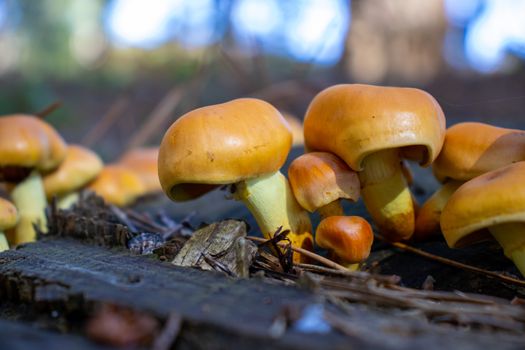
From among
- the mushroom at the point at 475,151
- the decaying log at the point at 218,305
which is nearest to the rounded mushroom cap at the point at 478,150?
the mushroom at the point at 475,151

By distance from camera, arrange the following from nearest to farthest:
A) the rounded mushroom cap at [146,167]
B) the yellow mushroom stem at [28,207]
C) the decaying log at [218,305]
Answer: the decaying log at [218,305] → the yellow mushroom stem at [28,207] → the rounded mushroom cap at [146,167]

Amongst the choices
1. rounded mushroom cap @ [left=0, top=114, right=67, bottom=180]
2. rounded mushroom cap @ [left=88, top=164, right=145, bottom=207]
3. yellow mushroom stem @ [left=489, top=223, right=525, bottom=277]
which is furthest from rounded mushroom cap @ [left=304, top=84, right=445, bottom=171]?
rounded mushroom cap @ [left=88, top=164, right=145, bottom=207]

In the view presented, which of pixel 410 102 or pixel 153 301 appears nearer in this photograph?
pixel 153 301

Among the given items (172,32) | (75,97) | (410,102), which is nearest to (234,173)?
(410,102)

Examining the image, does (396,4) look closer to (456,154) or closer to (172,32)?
(456,154)

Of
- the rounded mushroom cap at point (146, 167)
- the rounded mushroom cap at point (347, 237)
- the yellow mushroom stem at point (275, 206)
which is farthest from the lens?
the rounded mushroom cap at point (146, 167)

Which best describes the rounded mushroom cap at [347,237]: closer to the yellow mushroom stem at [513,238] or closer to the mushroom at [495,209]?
the mushroom at [495,209]
